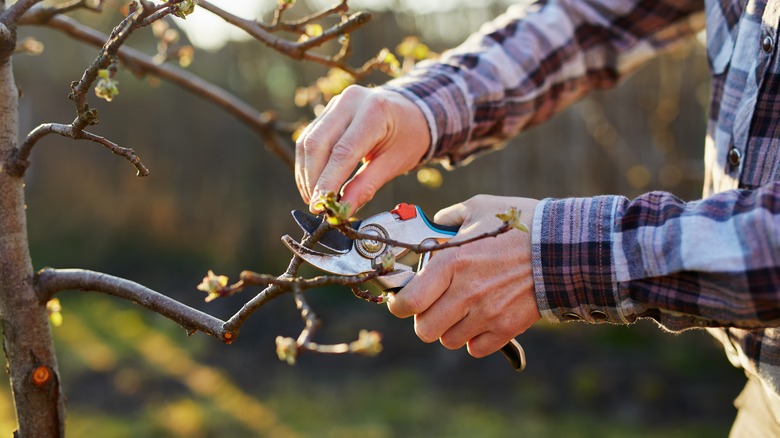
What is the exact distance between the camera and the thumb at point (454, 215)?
4.91ft

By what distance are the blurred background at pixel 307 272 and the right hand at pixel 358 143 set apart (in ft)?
4.80

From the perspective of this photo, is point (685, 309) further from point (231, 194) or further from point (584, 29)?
point (231, 194)

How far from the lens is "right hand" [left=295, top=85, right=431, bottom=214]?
151 centimetres

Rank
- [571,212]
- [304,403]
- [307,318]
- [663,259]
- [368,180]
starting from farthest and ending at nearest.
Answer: [304,403], [368,180], [571,212], [663,259], [307,318]

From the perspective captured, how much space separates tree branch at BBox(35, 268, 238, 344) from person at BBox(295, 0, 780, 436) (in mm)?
322

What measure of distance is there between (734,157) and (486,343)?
0.70 m

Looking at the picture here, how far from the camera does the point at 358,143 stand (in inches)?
60.7

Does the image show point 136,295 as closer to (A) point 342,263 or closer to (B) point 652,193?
(A) point 342,263

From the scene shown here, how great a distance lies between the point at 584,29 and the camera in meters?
2.16

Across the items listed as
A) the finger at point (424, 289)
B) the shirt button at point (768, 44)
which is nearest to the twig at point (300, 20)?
the finger at point (424, 289)

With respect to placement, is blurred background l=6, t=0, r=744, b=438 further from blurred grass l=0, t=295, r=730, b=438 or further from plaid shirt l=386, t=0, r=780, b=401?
plaid shirt l=386, t=0, r=780, b=401

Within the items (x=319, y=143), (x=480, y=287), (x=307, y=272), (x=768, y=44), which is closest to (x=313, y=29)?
(x=319, y=143)

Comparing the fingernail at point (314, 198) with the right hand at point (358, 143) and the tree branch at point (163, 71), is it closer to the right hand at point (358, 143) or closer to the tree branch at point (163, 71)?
the right hand at point (358, 143)

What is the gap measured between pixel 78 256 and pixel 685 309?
753cm
